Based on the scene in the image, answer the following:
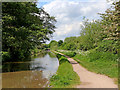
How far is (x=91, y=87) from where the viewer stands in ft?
23.3

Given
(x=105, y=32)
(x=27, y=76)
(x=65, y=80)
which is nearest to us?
(x=65, y=80)

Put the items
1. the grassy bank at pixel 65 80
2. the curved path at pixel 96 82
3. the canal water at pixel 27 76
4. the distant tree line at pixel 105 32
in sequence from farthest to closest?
the distant tree line at pixel 105 32 → the canal water at pixel 27 76 → the grassy bank at pixel 65 80 → the curved path at pixel 96 82

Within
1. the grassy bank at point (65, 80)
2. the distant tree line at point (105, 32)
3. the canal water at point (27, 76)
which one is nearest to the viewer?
the grassy bank at point (65, 80)

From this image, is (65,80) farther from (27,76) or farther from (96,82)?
(27,76)

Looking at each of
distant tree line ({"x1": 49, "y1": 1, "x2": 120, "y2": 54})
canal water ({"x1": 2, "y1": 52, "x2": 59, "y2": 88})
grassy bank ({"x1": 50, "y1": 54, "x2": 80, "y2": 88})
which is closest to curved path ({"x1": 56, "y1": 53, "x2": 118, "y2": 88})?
grassy bank ({"x1": 50, "y1": 54, "x2": 80, "y2": 88})

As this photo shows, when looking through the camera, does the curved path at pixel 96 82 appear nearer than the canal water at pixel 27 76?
Yes

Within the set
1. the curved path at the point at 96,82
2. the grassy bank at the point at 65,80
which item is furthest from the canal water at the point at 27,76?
the curved path at the point at 96,82

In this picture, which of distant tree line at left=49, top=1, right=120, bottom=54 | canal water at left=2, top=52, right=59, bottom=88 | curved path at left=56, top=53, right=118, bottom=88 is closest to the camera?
curved path at left=56, top=53, right=118, bottom=88

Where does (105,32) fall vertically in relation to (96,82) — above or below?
above

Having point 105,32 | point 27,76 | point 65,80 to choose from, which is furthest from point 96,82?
point 105,32

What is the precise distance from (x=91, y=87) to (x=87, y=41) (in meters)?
16.6

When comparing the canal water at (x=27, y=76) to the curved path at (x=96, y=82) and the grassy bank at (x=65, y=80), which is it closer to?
the grassy bank at (x=65, y=80)

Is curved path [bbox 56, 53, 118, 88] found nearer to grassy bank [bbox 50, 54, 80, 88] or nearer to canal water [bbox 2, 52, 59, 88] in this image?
grassy bank [bbox 50, 54, 80, 88]

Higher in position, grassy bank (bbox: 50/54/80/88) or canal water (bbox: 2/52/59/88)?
grassy bank (bbox: 50/54/80/88)
